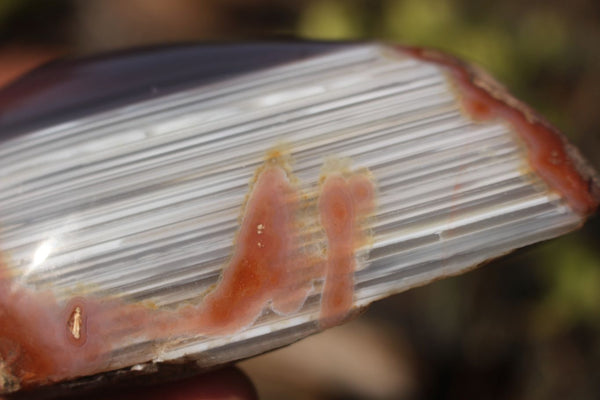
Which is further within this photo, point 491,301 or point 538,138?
point 491,301

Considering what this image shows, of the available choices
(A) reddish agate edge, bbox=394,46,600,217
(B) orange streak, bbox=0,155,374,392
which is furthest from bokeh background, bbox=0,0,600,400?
(B) orange streak, bbox=0,155,374,392

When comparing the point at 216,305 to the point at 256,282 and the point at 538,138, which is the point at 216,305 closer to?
the point at 256,282

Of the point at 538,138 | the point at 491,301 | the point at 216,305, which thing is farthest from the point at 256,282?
the point at 491,301

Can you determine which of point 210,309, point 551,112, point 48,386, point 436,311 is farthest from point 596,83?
point 48,386

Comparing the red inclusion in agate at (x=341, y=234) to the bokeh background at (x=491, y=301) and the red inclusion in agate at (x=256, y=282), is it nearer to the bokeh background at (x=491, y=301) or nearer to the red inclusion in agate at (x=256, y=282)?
the red inclusion in agate at (x=256, y=282)

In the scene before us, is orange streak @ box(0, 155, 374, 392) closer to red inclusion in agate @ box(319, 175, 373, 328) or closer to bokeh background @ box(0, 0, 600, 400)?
red inclusion in agate @ box(319, 175, 373, 328)

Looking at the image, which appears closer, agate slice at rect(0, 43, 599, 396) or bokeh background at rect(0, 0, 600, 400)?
agate slice at rect(0, 43, 599, 396)
